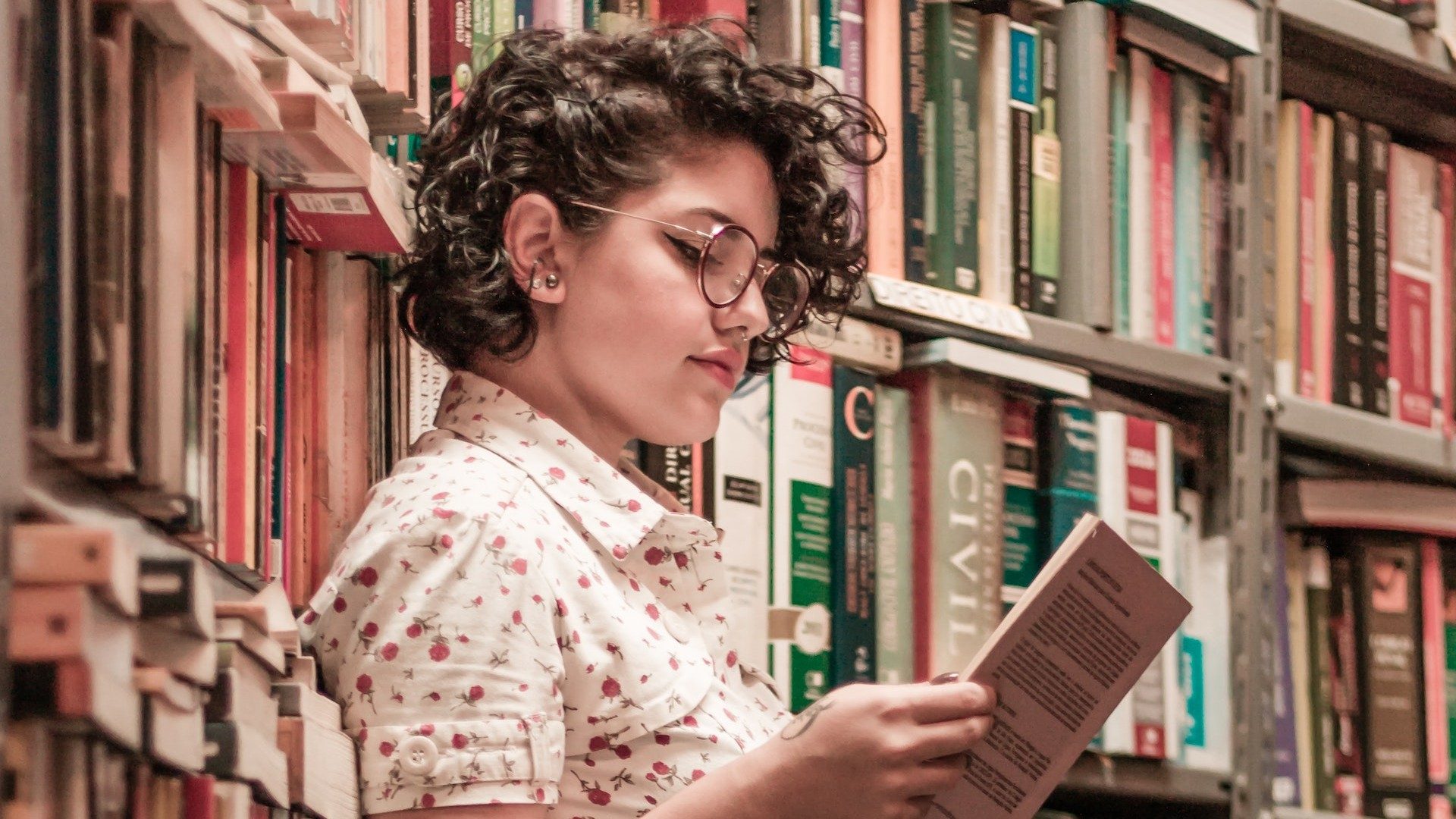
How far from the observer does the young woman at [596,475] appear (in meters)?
0.88

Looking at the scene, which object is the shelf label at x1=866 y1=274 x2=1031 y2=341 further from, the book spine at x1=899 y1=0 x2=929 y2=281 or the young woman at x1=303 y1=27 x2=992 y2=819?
the young woman at x1=303 y1=27 x2=992 y2=819

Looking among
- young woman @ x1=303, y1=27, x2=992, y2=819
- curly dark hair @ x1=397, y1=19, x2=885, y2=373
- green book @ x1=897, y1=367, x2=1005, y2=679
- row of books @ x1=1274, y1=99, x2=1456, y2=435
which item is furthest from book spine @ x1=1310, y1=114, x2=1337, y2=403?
curly dark hair @ x1=397, y1=19, x2=885, y2=373

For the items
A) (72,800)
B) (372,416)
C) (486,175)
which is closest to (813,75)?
(486,175)

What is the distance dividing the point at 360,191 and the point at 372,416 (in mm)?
215

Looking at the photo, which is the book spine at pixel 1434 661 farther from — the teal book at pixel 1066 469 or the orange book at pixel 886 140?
the orange book at pixel 886 140

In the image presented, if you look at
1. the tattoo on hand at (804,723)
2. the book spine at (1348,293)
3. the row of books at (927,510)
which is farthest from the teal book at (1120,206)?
the tattoo on hand at (804,723)

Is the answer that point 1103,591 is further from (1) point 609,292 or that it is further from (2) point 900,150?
(2) point 900,150

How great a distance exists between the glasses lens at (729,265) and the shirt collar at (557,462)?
0.14 m

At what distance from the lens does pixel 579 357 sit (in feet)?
3.60

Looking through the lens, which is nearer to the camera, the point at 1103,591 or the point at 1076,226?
the point at 1103,591

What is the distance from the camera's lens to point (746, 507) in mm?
1428

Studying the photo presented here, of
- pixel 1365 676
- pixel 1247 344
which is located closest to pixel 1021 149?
pixel 1247 344

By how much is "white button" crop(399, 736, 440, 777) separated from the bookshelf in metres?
0.76

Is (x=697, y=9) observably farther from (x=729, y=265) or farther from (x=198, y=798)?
(x=198, y=798)
